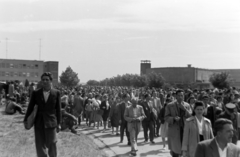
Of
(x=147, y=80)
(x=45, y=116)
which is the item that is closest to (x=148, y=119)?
(x=45, y=116)

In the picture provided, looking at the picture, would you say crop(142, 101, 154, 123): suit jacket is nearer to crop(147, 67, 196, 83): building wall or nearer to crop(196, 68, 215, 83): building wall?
crop(147, 67, 196, 83): building wall

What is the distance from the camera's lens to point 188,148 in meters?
6.95

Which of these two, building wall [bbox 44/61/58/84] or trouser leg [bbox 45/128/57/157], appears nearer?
trouser leg [bbox 45/128/57/157]

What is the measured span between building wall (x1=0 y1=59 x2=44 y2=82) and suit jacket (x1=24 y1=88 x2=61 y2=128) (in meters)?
113

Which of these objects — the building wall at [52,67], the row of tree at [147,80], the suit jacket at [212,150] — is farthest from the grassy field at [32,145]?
the building wall at [52,67]

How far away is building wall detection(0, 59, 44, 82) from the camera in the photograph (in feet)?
383

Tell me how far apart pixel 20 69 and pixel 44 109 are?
117876 mm

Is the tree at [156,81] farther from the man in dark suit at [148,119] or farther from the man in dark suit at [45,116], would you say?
the man in dark suit at [45,116]

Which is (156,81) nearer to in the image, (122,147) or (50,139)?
(122,147)

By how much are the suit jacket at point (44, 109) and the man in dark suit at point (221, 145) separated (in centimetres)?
364

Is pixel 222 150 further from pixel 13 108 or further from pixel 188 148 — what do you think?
pixel 13 108

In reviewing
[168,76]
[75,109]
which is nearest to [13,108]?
[75,109]

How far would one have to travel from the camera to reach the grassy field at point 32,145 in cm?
1103

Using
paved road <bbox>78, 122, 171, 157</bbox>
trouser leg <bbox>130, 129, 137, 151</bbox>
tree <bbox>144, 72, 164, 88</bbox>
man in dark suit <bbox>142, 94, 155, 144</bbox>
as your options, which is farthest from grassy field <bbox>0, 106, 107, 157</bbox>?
tree <bbox>144, 72, 164, 88</bbox>
